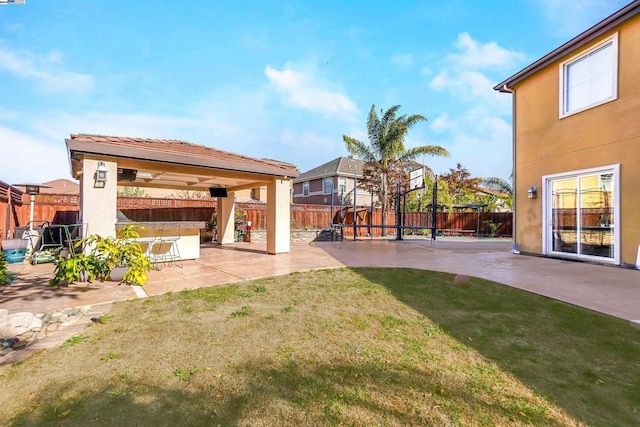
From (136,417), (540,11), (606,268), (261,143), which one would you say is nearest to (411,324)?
(136,417)

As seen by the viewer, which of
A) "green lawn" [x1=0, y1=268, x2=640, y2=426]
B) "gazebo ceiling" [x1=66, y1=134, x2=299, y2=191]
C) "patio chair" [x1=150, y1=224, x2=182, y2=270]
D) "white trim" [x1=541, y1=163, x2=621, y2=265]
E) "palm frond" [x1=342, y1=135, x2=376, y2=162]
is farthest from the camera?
"palm frond" [x1=342, y1=135, x2=376, y2=162]

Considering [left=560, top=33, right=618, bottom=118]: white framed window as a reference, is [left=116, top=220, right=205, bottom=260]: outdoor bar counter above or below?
below

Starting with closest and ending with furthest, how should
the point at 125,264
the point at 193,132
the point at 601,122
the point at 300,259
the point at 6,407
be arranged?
the point at 6,407 < the point at 125,264 < the point at 601,122 < the point at 300,259 < the point at 193,132

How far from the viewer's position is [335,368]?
276 cm

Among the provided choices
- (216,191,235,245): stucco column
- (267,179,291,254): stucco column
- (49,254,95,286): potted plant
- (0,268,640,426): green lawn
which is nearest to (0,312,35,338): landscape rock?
(0,268,640,426): green lawn

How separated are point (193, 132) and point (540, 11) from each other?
17.7 metres

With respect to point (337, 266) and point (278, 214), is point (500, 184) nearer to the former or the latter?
point (278, 214)

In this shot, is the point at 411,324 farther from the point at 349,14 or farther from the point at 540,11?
the point at 540,11

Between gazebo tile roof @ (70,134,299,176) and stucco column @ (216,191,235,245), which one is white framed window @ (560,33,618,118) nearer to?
gazebo tile roof @ (70,134,299,176)

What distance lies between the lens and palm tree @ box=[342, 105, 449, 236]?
18766 millimetres

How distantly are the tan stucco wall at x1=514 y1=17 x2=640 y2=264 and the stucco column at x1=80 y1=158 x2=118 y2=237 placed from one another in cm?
1187

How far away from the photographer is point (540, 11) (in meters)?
11.2

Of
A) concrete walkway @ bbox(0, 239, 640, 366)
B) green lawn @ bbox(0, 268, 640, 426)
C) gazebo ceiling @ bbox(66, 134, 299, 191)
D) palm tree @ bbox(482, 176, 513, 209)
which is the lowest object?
green lawn @ bbox(0, 268, 640, 426)

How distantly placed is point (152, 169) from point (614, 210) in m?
12.0
